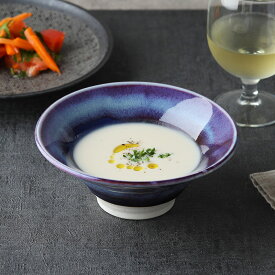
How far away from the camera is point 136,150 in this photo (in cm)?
120

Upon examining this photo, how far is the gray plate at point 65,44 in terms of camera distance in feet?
5.15

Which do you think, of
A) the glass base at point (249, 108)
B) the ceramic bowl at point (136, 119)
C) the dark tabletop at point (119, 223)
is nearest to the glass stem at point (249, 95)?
the glass base at point (249, 108)

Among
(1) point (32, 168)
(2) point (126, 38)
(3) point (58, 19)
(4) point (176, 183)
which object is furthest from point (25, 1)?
(4) point (176, 183)

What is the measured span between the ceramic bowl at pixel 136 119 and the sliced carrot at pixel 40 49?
1.18 feet

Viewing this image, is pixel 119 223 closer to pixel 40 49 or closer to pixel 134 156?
pixel 134 156

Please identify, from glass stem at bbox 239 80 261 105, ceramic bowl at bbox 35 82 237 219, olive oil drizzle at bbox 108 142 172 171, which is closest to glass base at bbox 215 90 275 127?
glass stem at bbox 239 80 261 105

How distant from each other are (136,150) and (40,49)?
21.6 inches

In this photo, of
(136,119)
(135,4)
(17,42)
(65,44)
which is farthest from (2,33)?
(135,4)

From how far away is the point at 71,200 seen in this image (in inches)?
48.5

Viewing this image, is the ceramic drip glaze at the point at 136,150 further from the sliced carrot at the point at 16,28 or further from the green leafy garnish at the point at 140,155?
the sliced carrot at the point at 16,28

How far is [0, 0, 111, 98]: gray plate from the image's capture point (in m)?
1.57

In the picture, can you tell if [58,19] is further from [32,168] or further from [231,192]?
[231,192]

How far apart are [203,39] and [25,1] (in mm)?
502

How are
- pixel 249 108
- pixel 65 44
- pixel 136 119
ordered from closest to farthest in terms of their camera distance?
pixel 136 119 < pixel 249 108 < pixel 65 44
